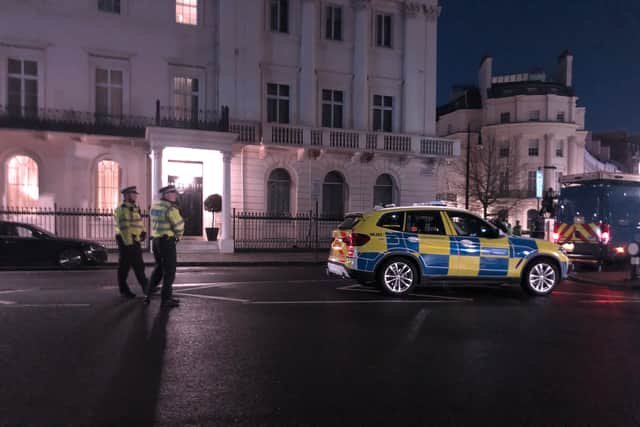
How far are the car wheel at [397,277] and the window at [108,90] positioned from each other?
49.6ft

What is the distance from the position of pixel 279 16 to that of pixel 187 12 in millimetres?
3949

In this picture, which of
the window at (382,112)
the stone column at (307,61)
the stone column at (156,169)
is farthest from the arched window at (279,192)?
the stone column at (156,169)

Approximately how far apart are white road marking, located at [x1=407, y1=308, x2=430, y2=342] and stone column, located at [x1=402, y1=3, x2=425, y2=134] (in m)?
17.3

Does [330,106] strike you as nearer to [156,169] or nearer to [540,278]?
[156,169]

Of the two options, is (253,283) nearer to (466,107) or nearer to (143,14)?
(143,14)

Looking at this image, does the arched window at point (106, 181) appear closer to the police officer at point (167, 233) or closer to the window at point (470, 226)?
the police officer at point (167, 233)

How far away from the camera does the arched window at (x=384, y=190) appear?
2367 cm

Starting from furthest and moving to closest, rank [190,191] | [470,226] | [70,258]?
[190,191] → [70,258] → [470,226]

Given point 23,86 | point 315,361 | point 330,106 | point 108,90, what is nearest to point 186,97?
point 108,90

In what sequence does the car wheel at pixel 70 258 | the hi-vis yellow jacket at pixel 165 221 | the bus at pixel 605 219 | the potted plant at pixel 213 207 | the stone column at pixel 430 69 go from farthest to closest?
the stone column at pixel 430 69 < the potted plant at pixel 213 207 < the bus at pixel 605 219 < the car wheel at pixel 70 258 < the hi-vis yellow jacket at pixel 165 221

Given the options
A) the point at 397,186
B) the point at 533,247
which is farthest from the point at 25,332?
the point at 397,186

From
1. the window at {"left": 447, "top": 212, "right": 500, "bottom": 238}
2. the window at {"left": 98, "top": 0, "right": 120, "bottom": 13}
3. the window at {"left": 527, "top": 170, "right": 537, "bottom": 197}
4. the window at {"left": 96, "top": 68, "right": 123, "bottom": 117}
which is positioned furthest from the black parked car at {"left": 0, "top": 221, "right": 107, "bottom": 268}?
the window at {"left": 527, "top": 170, "right": 537, "bottom": 197}

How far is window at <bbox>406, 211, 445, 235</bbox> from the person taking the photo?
9.15 metres

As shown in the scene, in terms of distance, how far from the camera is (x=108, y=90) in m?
20.0
